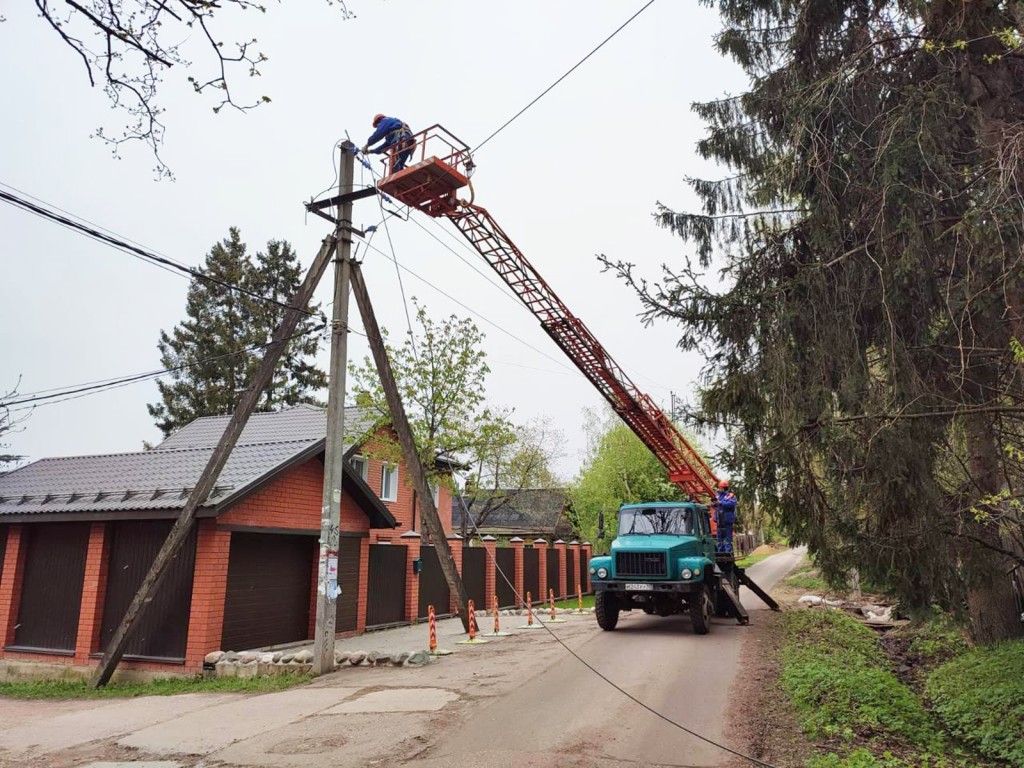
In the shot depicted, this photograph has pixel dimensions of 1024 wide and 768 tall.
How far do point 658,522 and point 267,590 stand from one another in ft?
26.0

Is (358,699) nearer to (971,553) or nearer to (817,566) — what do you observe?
(817,566)

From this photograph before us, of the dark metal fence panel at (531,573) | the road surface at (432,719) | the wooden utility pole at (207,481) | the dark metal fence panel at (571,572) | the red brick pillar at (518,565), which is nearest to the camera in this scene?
the road surface at (432,719)

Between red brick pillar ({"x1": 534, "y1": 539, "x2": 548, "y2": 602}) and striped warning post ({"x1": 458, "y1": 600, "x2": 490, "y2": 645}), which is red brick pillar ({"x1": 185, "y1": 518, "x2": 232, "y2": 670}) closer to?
striped warning post ({"x1": 458, "y1": 600, "x2": 490, "y2": 645})

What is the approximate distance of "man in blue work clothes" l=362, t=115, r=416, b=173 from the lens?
12633mm

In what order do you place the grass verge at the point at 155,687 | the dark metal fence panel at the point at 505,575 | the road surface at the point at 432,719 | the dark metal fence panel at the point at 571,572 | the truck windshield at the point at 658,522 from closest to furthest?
the road surface at the point at 432,719 → the grass verge at the point at 155,687 → the truck windshield at the point at 658,522 → the dark metal fence panel at the point at 505,575 → the dark metal fence panel at the point at 571,572

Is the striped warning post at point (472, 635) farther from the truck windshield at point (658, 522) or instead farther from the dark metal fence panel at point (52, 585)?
the dark metal fence panel at point (52, 585)

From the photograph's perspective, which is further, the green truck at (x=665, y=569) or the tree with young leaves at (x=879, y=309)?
the green truck at (x=665, y=569)

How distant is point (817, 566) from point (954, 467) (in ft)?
7.91

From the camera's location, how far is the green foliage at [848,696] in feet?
23.2

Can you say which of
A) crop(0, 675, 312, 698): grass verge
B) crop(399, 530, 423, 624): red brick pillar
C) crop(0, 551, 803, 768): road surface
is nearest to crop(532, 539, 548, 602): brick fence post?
crop(399, 530, 423, 624): red brick pillar

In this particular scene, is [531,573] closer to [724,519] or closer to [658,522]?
[724,519]

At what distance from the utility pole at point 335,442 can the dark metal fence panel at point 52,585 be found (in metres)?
5.54

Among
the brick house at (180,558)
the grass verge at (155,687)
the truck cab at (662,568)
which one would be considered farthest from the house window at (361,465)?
the grass verge at (155,687)

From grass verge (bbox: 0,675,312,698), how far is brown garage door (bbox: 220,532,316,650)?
47.1 inches
